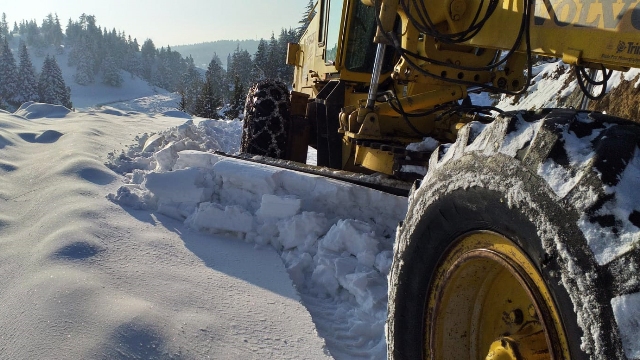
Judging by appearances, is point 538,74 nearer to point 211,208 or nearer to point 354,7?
point 354,7

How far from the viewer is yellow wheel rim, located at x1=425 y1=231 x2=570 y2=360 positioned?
1.57m

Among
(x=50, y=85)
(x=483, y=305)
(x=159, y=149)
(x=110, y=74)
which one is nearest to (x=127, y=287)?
(x=483, y=305)

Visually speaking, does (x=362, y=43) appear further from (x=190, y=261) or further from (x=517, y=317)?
(x=517, y=317)

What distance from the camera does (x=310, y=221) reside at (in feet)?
13.4

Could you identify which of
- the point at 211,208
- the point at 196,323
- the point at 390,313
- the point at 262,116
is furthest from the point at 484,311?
the point at 262,116

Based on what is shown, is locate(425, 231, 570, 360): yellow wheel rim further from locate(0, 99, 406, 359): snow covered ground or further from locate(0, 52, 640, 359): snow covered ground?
locate(0, 99, 406, 359): snow covered ground

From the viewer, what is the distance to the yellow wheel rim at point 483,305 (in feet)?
5.16

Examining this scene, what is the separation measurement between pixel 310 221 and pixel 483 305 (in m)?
2.30

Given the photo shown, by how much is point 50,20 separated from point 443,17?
548 ft

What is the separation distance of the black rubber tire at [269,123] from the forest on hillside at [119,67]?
18184 millimetres

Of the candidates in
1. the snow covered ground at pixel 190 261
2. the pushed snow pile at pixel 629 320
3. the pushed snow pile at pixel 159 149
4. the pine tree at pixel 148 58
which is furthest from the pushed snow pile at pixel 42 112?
the pine tree at pixel 148 58

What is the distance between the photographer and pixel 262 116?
6.34 meters

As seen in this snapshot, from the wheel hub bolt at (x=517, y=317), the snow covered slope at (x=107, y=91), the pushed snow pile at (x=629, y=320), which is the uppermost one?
the pushed snow pile at (x=629, y=320)

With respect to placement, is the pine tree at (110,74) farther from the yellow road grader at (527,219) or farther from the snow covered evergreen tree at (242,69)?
the yellow road grader at (527,219)
